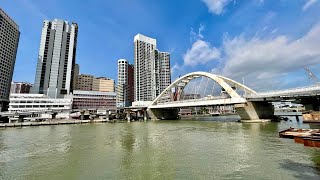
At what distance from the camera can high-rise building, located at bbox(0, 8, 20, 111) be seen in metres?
122

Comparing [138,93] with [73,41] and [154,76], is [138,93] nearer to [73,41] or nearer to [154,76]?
[154,76]

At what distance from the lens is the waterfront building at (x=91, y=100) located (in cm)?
13900

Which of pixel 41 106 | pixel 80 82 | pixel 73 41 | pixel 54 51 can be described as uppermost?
pixel 73 41

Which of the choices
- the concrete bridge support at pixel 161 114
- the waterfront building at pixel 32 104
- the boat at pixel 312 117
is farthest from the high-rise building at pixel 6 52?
the boat at pixel 312 117

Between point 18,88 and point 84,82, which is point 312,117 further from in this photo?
point 18,88

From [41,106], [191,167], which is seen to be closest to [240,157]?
[191,167]

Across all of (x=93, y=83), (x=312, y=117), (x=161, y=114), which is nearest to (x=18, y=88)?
(x=93, y=83)

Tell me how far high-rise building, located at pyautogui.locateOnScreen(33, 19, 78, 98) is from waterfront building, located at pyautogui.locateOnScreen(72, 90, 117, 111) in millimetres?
8696

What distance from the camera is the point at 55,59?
140 meters

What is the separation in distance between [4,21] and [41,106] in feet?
196

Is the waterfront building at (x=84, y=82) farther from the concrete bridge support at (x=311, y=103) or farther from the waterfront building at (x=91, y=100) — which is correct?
the concrete bridge support at (x=311, y=103)

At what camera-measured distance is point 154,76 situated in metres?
168

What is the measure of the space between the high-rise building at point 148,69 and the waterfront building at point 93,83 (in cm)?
3352

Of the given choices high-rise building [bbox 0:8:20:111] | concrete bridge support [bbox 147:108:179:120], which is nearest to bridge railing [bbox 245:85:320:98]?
concrete bridge support [bbox 147:108:179:120]
